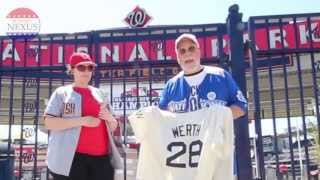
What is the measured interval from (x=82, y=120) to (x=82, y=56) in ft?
1.83

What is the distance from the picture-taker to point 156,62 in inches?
209

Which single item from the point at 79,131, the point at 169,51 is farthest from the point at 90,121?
the point at 169,51

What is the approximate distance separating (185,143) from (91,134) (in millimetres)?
989

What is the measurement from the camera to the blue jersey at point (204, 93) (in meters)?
3.38

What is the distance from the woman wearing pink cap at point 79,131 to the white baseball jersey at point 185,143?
1.93 feet

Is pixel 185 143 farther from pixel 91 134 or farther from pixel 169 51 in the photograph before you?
pixel 169 51

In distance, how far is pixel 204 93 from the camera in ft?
11.1

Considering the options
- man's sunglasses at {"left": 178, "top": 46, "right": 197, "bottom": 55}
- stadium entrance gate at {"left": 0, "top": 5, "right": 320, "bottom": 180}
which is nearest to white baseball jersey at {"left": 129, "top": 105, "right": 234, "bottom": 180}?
man's sunglasses at {"left": 178, "top": 46, "right": 197, "bottom": 55}

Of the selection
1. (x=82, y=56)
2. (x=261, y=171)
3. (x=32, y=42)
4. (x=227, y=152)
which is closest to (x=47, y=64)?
(x=32, y=42)

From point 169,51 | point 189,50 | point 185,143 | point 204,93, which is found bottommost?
point 185,143

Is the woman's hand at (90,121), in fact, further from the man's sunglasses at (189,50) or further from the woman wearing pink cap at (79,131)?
the man's sunglasses at (189,50)

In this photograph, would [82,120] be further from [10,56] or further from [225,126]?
[10,56]

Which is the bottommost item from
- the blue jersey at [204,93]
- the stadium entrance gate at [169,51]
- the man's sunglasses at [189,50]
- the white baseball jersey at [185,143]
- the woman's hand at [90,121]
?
the white baseball jersey at [185,143]

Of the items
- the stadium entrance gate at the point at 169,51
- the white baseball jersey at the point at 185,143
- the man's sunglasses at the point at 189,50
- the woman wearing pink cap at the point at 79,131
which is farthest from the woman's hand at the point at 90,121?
the stadium entrance gate at the point at 169,51
